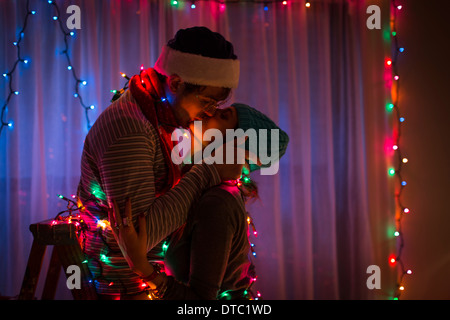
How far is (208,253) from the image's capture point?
3.83 ft

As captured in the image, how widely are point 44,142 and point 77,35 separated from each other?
0.75m

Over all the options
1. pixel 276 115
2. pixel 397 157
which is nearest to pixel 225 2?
pixel 276 115

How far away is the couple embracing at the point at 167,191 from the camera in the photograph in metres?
1.12

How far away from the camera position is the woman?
3.60 ft

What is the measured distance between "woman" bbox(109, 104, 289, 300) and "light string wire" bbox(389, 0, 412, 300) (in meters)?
1.89

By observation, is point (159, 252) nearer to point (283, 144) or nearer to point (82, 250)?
point (82, 250)

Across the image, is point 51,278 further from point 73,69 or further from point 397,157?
point 397,157

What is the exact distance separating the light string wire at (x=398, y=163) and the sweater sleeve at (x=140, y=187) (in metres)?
2.14

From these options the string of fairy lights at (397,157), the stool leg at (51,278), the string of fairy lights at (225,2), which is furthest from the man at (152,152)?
the string of fairy lights at (397,157)

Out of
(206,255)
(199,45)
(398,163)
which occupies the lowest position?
(206,255)

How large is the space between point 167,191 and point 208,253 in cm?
26

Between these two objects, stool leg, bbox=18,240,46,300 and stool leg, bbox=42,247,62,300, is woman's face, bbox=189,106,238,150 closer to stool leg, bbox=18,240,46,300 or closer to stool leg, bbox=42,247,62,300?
stool leg, bbox=18,240,46,300

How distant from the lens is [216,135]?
145 centimetres
